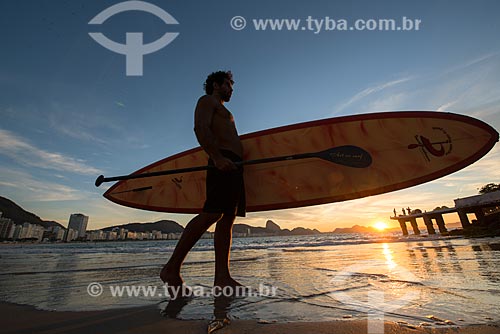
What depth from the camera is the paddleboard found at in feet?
8.68

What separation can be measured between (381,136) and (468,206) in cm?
1762

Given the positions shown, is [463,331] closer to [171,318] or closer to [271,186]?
[171,318]

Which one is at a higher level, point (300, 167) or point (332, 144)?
point (332, 144)

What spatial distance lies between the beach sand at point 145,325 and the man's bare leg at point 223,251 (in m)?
0.60

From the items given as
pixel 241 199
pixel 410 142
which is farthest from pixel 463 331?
pixel 410 142

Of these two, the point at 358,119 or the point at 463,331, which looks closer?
the point at 463,331

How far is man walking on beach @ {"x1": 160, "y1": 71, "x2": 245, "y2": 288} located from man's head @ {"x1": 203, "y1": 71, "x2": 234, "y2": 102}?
20 cm

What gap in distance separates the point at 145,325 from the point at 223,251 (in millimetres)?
922

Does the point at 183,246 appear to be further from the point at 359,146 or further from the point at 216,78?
the point at 359,146

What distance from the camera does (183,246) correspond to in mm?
1864

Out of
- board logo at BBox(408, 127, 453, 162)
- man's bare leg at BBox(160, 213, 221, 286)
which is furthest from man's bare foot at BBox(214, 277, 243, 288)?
board logo at BBox(408, 127, 453, 162)

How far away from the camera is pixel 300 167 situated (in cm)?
298

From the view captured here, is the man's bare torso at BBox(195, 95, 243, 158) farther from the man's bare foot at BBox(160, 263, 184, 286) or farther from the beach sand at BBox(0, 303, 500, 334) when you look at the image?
the beach sand at BBox(0, 303, 500, 334)

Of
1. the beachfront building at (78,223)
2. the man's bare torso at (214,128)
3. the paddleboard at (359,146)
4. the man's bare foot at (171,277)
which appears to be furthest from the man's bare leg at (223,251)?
the beachfront building at (78,223)
